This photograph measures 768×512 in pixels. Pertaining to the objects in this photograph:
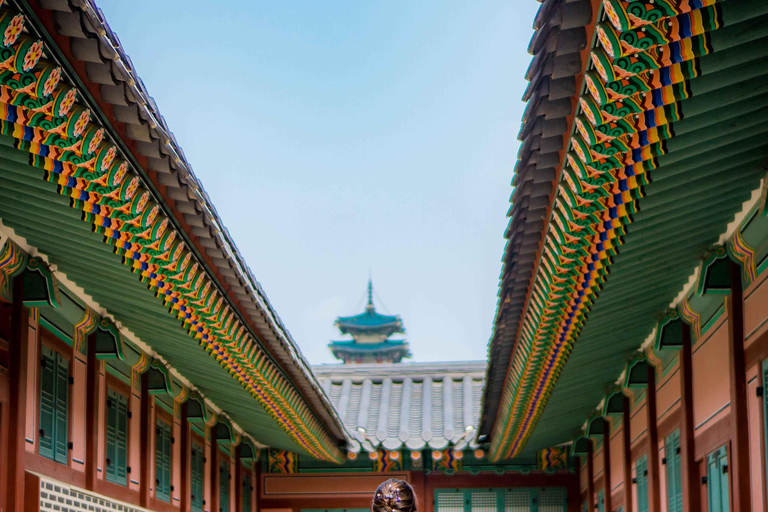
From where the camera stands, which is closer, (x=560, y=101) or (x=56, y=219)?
(x=560, y=101)

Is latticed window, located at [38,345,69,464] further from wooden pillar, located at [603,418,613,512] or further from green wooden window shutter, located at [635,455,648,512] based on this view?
wooden pillar, located at [603,418,613,512]

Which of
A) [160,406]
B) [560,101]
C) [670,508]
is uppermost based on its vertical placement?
[560,101]

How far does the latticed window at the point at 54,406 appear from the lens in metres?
9.12

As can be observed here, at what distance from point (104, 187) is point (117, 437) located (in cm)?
548

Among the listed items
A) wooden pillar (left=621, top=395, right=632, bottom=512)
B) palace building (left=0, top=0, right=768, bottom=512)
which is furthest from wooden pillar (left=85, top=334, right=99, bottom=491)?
wooden pillar (left=621, top=395, right=632, bottom=512)

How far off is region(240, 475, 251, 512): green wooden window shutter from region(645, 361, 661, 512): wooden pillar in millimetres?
8073

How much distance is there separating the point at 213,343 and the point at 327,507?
9.12 metres

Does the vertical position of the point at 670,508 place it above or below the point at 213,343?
below

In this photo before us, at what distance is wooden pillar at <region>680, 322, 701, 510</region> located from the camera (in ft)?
32.1

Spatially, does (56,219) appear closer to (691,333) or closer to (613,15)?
(613,15)

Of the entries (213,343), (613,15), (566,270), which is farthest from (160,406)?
(613,15)

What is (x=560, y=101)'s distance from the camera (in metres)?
5.61

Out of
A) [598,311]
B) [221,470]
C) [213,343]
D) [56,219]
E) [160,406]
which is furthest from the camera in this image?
[221,470]

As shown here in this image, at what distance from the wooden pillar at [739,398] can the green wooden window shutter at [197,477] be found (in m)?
8.05
